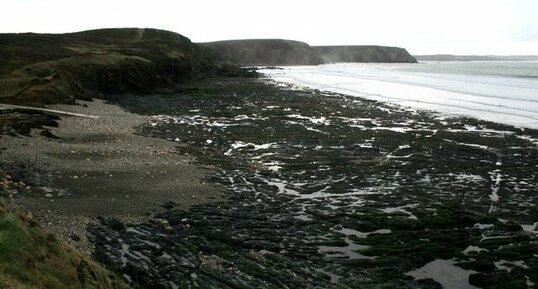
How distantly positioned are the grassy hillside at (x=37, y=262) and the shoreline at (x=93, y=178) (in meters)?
5.21

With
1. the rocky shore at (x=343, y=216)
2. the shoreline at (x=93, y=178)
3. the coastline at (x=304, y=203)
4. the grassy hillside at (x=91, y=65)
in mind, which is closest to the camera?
the rocky shore at (x=343, y=216)

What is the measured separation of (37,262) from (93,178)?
13368 mm

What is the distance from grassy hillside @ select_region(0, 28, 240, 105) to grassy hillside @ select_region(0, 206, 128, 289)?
3215 centimetres

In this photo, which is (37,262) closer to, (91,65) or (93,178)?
(93,178)

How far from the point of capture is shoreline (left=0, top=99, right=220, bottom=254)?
15.1 metres

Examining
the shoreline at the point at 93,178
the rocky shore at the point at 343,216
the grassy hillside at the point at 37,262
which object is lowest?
the rocky shore at the point at 343,216

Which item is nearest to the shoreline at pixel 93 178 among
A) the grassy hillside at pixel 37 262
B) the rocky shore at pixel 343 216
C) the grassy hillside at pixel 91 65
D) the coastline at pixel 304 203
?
the coastline at pixel 304 203

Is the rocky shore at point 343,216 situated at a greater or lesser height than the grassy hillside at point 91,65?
lesser

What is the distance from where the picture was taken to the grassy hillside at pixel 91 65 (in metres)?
39.8

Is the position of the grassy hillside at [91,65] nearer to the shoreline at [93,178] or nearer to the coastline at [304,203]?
the coastline at [304,203]

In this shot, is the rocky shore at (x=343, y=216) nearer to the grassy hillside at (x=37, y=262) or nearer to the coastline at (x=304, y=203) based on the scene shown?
the coastline at (x=304, y=203)

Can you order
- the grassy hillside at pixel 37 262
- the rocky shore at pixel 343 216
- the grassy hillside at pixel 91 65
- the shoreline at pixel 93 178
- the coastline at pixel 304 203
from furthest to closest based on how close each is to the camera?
the grassy hillside at pixel 91 65, the shoreline at pixel 93 178, the coastline at pixel 304 203, the rocky shore at pixel 343 216, the grassy hillside at pixel 37 262

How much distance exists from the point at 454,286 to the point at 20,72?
43264mm

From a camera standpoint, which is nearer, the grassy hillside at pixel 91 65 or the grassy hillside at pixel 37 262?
the grassy hillside at pixel 37 262
